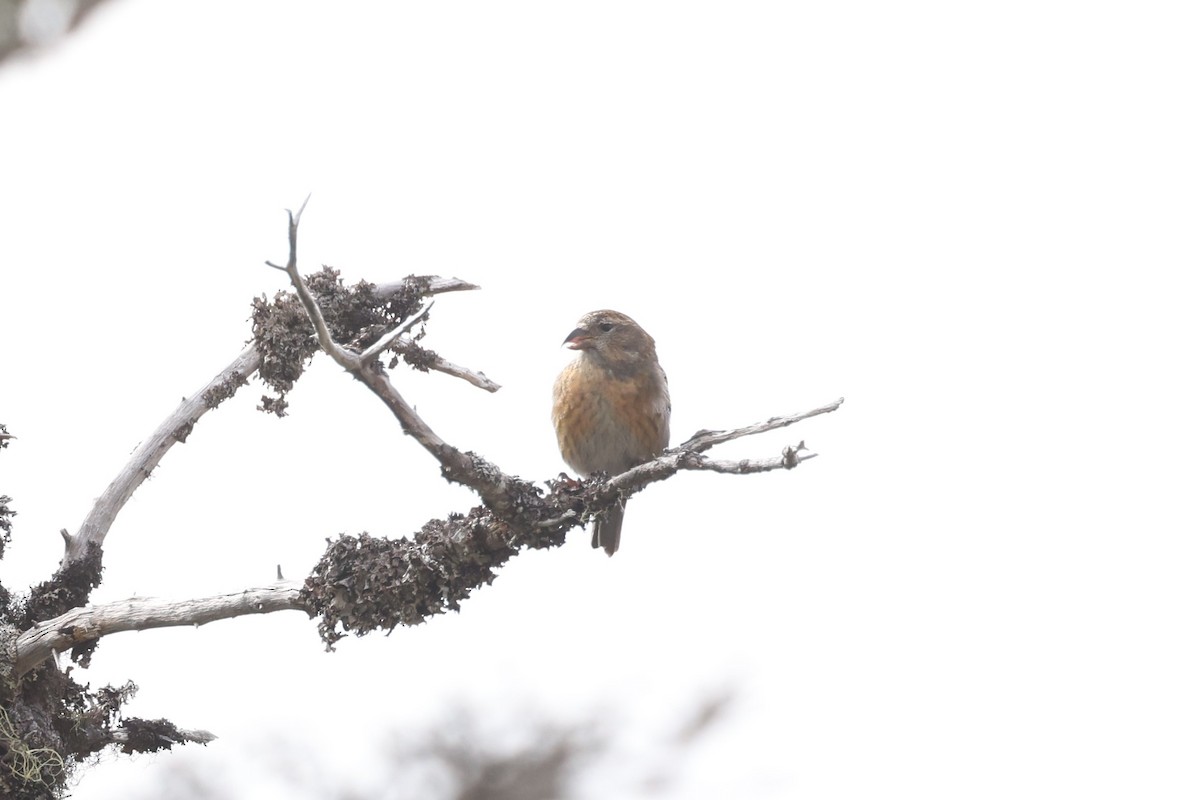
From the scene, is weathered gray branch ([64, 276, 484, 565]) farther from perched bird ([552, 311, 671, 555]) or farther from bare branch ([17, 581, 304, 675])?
perched bird ([552, 311, 671, 555])

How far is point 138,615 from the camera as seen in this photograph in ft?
13.4

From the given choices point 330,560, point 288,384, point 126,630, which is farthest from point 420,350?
point 126,630

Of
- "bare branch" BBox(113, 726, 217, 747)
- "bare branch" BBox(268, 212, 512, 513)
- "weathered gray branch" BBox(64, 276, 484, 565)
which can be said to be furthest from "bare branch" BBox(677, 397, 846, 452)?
"bare branch" BBox(113, 726, 217, 747)

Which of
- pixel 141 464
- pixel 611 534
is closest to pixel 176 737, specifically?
pixel 141 464

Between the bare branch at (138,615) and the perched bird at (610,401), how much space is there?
2.57 metres

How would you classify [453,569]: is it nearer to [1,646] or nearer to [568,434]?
[1,646]

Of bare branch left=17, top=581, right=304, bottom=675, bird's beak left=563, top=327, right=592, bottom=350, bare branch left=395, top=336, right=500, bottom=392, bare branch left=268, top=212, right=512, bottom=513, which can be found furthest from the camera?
bird's beak left=563, top=327, right=592, bottom=350

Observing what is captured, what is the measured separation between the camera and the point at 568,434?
6.65 m

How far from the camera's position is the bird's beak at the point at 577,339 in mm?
6512

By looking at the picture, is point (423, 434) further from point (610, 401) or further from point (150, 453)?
point (610, 401)

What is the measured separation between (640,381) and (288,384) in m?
2.31

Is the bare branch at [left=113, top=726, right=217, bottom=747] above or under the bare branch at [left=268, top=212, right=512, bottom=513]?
under

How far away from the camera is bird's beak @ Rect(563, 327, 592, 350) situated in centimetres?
651

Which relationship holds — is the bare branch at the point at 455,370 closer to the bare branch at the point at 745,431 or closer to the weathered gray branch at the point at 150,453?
the weathered gray branch at the point at 150,453
